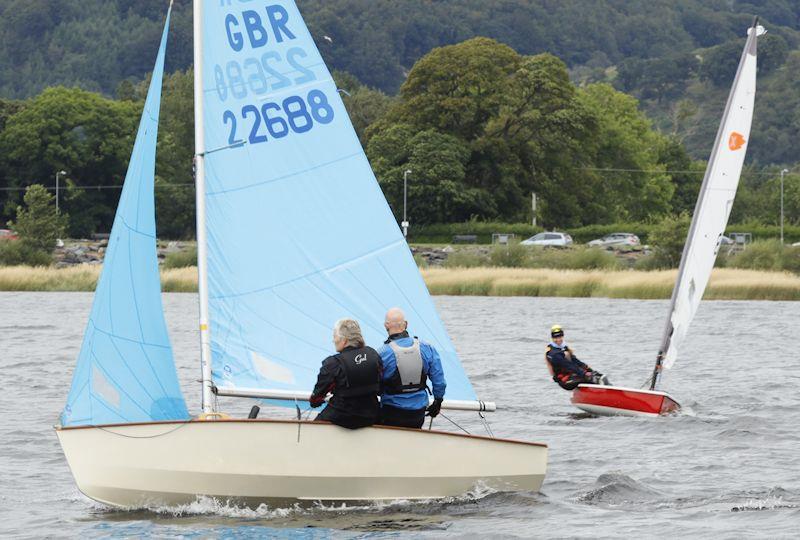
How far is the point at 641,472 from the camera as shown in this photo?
14.7 meters

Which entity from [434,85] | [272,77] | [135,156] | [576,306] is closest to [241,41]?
[272,77]

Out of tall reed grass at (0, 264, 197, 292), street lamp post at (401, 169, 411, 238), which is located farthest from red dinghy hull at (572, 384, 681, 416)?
street lamp post at (401, 169, 411, 238)

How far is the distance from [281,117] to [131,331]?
90.7 inches

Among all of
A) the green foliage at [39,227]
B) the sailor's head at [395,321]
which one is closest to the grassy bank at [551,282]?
the green foliage at [39,227]

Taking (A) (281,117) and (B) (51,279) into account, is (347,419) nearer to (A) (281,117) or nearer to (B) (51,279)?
(A) (281,117)

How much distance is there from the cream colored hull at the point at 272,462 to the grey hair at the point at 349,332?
73cm

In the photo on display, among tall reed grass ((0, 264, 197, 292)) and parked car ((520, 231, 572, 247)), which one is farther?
parked car ((520, 231, 572, 247))

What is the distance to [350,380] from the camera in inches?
432

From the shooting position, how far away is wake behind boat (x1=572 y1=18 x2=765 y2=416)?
18812 mm

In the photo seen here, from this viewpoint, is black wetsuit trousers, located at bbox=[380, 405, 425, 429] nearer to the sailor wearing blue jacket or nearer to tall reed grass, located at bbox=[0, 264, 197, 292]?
the sailor wearing blue jacket

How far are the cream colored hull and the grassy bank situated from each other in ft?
114

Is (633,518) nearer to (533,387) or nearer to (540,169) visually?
(533,387)

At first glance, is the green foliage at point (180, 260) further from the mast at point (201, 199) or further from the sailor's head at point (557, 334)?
the mast at point (201, 199)

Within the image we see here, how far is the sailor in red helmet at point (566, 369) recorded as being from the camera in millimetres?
19281
